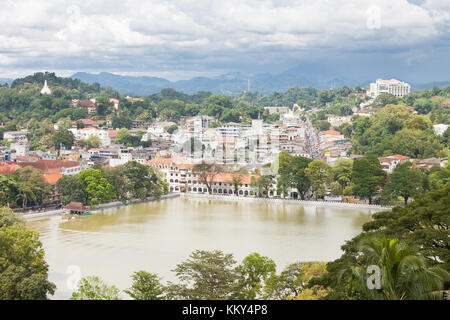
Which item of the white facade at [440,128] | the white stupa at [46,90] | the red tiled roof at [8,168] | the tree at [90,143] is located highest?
the white stupa at [46,90]

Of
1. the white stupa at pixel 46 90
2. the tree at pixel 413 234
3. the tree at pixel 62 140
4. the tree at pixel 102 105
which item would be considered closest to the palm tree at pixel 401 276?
the tree at pixel 413 234

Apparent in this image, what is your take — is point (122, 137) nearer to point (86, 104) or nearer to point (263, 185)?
point (86, 104)

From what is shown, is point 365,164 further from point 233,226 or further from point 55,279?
point 55,279

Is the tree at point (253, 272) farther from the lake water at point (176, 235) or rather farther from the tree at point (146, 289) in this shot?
the lake water at point (176, 235)

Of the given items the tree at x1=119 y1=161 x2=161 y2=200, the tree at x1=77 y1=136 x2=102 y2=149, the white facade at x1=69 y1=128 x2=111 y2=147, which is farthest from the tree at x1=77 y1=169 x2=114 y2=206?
the white facade at x1=69 y1=128 x2=111 y2=147

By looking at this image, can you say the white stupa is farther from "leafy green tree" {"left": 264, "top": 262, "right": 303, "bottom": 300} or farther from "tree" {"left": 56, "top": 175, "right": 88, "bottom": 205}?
"leafy green tree" {"left": 264, "top": 262, "right": 303, "bottom": 300}
